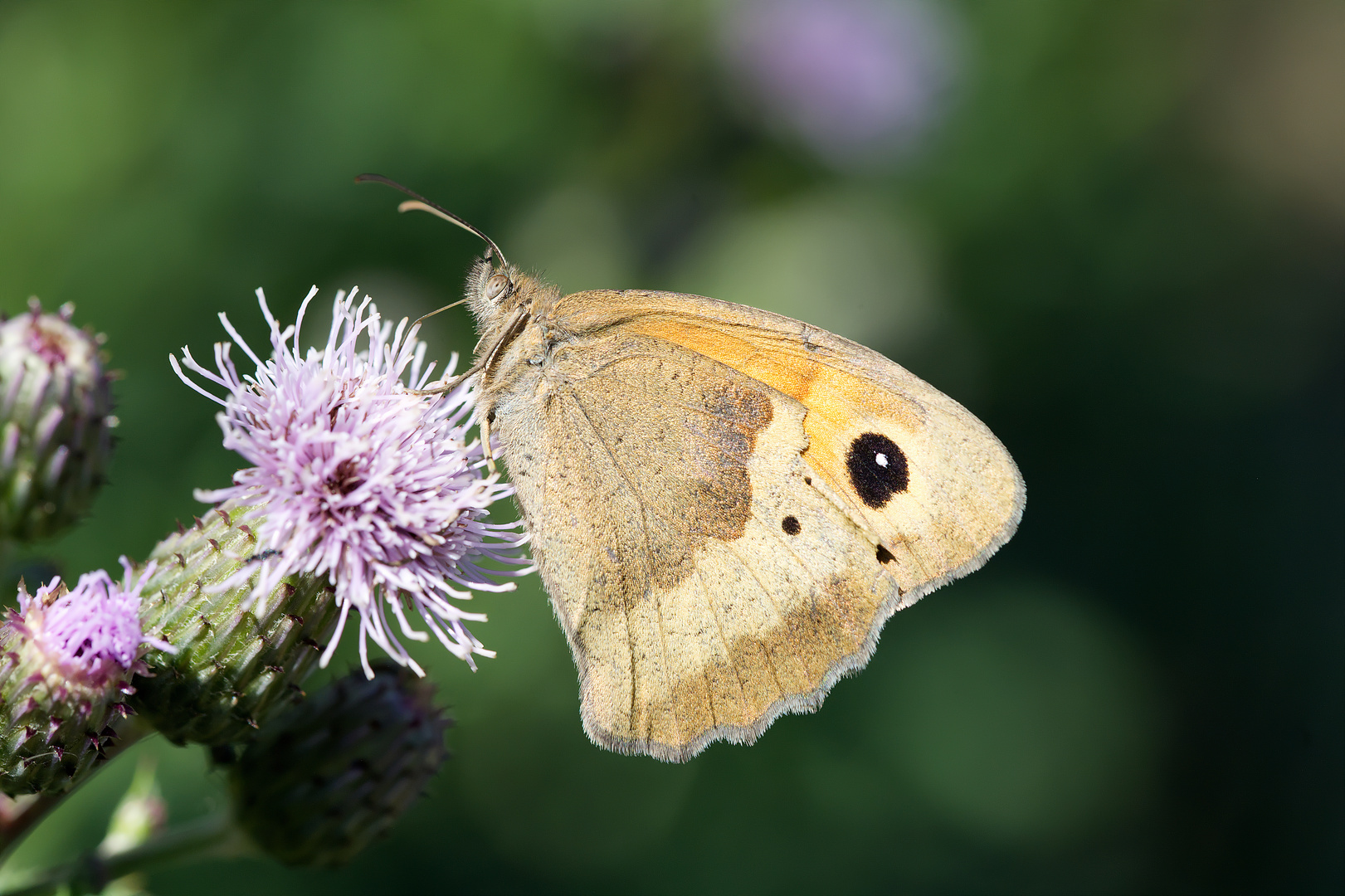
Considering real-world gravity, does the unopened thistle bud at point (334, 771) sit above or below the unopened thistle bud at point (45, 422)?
below

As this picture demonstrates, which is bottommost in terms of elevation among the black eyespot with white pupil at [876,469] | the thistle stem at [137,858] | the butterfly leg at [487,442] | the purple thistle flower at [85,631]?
the thistle stem at [137,858]

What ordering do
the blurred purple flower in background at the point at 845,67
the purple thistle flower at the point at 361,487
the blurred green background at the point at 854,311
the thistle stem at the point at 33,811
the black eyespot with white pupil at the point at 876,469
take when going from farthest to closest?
the blurred purple flower in background at the point at 845,67, the blurred green background at the point at 854,311, the black eyespot with white pupil at the point at 876,469, the purple thistle flower at the point at 361,487, the thistle stem at the point at 33,811

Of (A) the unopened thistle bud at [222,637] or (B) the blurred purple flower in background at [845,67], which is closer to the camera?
(A) the unopened thistle bud at [222,637]

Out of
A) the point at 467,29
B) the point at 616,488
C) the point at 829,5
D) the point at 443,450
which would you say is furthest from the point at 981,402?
the point at 443,450

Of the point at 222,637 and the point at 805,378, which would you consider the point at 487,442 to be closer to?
the point at 222,637

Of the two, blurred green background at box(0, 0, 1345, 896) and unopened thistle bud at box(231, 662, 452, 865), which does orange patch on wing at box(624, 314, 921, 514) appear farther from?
blurred green background at box(0, 0, 1345, 896)

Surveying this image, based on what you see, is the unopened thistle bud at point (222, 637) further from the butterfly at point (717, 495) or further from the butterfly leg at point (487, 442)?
the butterfly at point (717, 495)

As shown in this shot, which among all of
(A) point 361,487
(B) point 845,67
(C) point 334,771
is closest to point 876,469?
(A) point 361,487

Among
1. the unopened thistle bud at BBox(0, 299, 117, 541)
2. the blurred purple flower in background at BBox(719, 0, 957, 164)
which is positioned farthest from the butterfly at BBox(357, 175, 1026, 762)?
the blurred purple flower in background at BBox(719, 0, 957, 164)

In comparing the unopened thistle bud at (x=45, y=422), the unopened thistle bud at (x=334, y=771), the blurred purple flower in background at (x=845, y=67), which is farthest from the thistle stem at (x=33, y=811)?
the blurred purple flower in background at (x=845, y=67)
